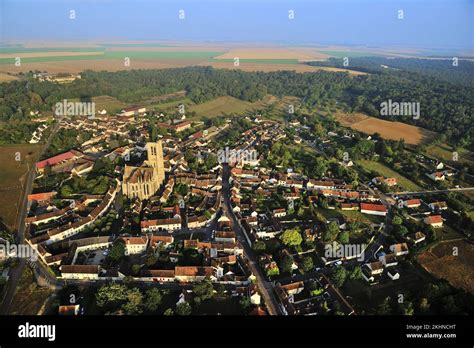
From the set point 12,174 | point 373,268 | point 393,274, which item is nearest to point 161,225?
point 373,268

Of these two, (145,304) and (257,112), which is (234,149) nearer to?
(257,112)

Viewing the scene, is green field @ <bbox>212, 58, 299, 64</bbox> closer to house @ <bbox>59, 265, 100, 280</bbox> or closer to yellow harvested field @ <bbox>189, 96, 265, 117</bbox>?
yellow harvested field @ <bbox>189, 96, 265, 117</bbox>

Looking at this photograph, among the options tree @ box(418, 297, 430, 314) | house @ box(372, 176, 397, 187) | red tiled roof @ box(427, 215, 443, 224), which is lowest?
tree @ box(418, 297, 430, 314)

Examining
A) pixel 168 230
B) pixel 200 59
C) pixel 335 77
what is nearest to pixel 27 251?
pixel 168 230

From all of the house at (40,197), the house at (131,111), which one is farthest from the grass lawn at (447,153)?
the house at (131,111)

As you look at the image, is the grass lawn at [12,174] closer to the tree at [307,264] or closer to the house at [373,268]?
the tree at [307,264]

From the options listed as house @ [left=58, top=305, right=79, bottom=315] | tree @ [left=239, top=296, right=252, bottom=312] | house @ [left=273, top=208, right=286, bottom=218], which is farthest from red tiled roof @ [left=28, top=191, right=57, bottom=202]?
tree @ [left=239, top=296, right=252, bottom=312]
